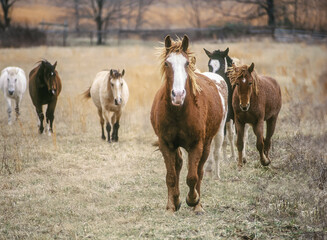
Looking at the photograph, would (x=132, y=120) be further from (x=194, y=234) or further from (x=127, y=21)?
(x=127, y=21)

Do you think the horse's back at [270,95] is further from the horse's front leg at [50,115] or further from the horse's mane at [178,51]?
the horse's front leg at [50,115]

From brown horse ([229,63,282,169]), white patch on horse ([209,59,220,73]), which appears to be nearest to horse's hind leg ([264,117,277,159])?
brown horse ([229,63,282,169])

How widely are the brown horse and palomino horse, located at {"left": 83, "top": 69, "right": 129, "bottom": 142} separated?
319 cm

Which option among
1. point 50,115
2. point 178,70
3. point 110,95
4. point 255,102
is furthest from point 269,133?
point 50,115

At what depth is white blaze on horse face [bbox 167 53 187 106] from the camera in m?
4.15

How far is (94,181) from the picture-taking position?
667 centimetres

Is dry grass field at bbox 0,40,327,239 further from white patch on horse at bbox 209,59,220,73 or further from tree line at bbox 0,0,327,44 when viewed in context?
tree line at bbox 0,0,327,44

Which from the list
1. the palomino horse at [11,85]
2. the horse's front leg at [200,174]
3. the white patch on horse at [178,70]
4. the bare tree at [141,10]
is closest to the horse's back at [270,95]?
the horse's front leg at [200,174]

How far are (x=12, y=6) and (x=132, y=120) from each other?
18512 millimetres

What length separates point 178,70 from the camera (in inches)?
170

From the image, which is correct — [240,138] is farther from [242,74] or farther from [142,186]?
[142,186]

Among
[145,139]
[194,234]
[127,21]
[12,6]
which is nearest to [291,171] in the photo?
[194,234]

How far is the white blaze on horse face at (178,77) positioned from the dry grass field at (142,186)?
1547 millimetres

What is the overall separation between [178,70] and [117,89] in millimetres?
5058
